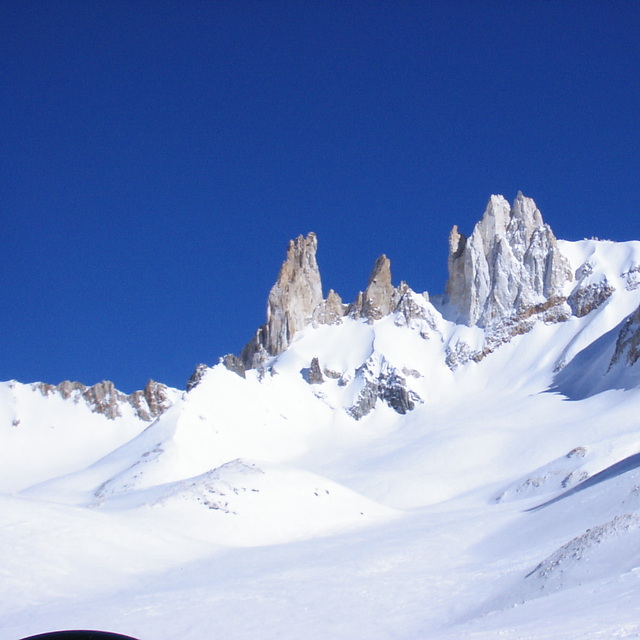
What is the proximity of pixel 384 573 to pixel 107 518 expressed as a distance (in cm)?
1593

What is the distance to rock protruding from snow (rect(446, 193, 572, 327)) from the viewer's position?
13225cm

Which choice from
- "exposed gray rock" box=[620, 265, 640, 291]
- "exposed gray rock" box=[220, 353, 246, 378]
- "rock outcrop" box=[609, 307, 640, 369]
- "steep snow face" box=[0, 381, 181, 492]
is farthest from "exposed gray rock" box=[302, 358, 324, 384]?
"exposed gray rock" box=[620, 265, 640, 291]

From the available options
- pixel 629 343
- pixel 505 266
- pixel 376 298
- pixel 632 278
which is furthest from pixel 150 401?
pixel 629 343

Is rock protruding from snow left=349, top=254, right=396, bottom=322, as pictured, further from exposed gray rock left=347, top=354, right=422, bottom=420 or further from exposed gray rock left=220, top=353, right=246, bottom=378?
exposed gray rock left=220, top=353, right=246, bottom=378

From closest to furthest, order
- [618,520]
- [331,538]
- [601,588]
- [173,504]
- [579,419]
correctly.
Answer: [601,588] < [618,520] < [331,538] < [173,504] < [579,419]

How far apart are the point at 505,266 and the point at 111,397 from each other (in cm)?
8342

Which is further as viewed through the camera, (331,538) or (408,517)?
(408,517)

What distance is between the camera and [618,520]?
74.1ft

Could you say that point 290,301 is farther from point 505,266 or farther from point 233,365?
point 505,266

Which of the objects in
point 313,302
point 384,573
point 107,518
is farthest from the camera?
point 313,302

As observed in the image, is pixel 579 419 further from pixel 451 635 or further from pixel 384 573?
pixel 451 635

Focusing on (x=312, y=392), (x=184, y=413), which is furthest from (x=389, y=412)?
(x=184, y=413)

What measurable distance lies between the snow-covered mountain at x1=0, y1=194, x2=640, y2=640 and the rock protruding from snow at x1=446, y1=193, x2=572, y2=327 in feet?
1.33

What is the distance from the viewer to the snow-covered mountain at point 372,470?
21.7 meters
